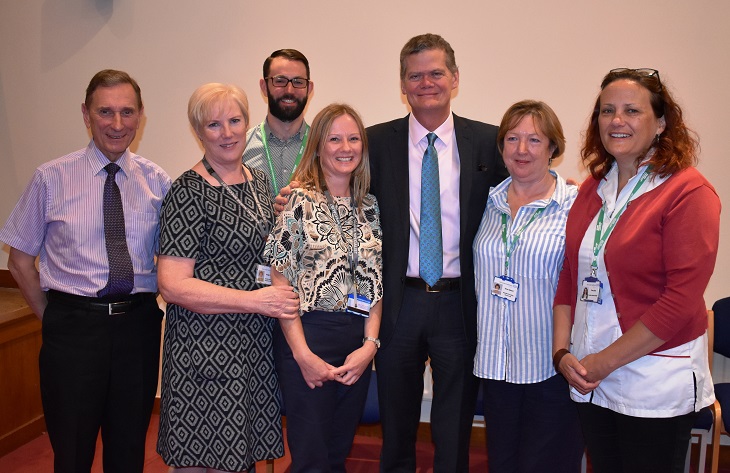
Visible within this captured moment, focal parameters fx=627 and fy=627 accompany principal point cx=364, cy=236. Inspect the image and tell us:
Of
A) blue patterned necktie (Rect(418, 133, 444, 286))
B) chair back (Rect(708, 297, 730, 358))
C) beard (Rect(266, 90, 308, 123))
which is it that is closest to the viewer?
blue patterned necktie (Rect(418, 133, 444, 286))

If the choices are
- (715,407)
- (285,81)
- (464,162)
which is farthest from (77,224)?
(715,407)

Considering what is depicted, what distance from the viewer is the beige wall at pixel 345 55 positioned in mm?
3744

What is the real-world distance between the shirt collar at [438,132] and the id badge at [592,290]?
3.09 ft

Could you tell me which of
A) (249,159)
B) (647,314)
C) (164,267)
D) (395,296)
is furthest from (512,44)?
(164,267)

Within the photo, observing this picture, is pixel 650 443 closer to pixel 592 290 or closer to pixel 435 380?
pixel 592 290

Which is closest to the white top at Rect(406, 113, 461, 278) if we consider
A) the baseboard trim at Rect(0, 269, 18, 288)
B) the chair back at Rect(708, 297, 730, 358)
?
the chair back at Rect(708, 297, 730, 358)

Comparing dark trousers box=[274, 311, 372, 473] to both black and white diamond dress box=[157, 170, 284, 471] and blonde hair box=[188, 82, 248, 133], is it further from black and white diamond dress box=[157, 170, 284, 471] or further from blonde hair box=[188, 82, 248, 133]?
blonde hair box=[188, 82, 248, 133]

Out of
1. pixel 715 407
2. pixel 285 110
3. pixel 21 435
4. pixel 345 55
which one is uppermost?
pixel 345 55

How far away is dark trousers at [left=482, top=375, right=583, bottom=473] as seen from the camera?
7.97 ft

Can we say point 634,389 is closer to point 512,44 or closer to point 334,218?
point 334,218

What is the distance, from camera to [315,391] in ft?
7.85

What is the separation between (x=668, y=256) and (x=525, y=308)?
2.07 feet

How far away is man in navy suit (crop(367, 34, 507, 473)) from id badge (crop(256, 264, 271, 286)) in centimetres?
53

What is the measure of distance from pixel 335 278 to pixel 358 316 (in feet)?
0.69
